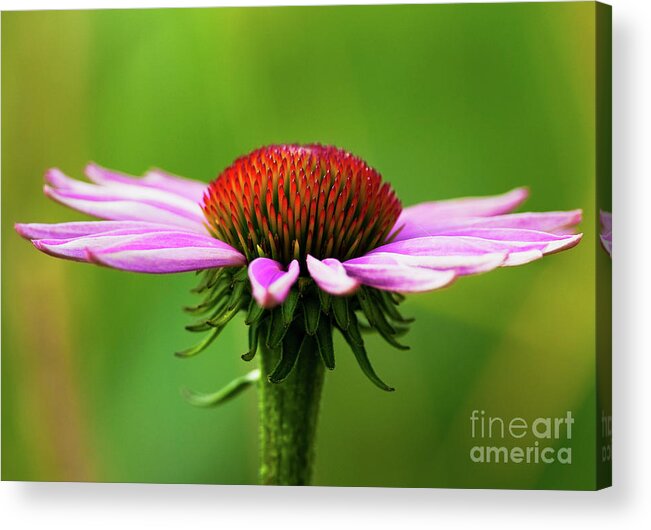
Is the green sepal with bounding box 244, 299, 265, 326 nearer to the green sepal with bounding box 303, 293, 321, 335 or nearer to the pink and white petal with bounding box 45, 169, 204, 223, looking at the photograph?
the green sepal with bounding box 303, 293, 321, 335

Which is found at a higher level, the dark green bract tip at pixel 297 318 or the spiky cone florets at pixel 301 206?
the spiky cone florets at pixel 301 206

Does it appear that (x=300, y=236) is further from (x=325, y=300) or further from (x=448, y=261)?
(x=448, y=261)

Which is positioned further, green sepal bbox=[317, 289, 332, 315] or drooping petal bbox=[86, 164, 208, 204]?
→ drooping petal bbox=[86, 164, 208, 204]

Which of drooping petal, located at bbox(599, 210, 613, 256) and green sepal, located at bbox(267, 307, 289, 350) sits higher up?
drooping petal, located at bbox(599, 210, 613, 256)

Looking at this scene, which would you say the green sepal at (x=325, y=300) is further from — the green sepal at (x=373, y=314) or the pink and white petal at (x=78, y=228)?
the pink and white petal at (x=78, y=228)

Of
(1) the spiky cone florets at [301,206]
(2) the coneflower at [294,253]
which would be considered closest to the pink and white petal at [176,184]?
(2) the coneflower at [294,253]

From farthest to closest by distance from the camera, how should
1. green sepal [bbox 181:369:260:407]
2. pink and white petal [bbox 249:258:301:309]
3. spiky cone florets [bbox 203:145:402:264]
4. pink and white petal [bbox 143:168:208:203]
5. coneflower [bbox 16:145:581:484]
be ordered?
pink and white petal [bbox 143:168:208:203], green sepal [bbox 181:369:260:407], spiky cone florets [bbox 203:145:402:264], coneflower [bbox 16:145:581:484], pink and white petal [bbox 249:258:301:309]

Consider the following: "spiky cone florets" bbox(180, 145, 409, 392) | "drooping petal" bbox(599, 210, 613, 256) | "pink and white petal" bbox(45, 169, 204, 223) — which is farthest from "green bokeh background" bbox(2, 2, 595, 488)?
"spiky cone florets" bbox(180, 145, 409, 392)
